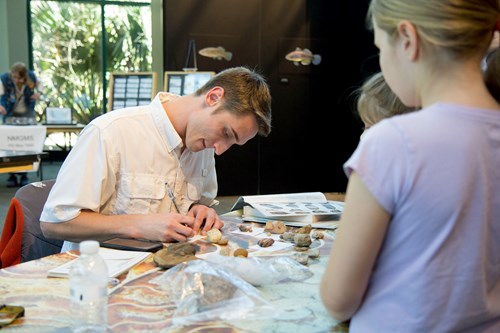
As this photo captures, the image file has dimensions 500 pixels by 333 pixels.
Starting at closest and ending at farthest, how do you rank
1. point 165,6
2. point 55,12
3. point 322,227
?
point 322,227, point 165,6, point 55,12

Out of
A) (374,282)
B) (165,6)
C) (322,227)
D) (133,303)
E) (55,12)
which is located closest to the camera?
(374,282)

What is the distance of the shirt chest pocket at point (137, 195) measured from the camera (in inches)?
75.4

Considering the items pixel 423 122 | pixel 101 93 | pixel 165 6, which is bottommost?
pixel 101 93

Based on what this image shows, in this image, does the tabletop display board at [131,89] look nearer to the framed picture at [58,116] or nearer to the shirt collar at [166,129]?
the framed picture at [58,116]

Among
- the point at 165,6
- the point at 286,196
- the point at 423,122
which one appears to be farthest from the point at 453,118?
the point at 165,6

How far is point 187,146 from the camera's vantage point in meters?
2.01

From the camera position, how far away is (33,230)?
78.1 inches

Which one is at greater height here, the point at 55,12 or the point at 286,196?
the point at 55,12

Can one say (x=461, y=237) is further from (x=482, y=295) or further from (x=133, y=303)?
(x=133, y=303)

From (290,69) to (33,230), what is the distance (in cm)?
482

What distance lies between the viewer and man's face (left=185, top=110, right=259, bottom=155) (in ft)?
6.22

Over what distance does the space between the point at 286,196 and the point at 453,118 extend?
1.54 metres

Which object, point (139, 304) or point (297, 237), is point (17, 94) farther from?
point (139, 304)

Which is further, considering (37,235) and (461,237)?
(37,235)
